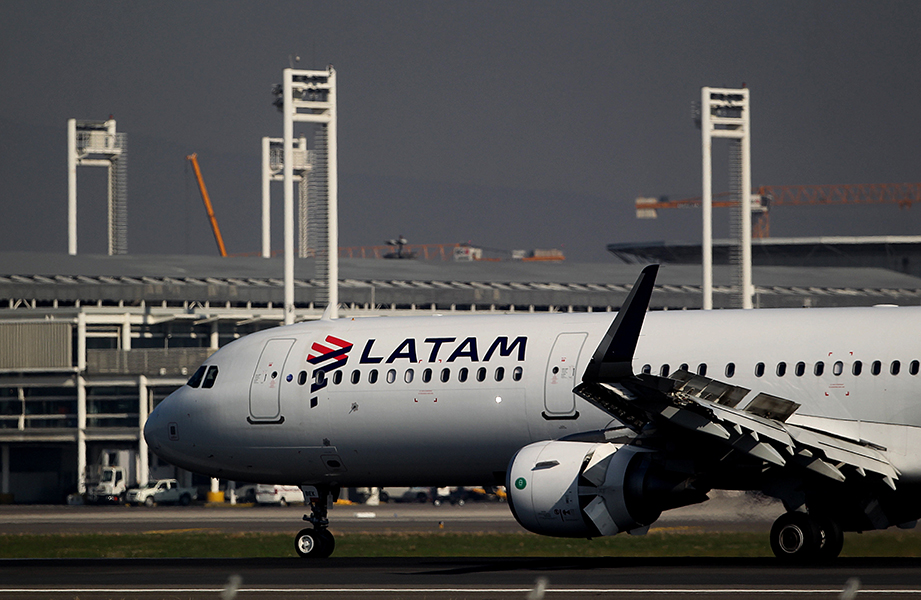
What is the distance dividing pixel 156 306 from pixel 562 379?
69225 millimetres

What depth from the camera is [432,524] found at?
4597cm

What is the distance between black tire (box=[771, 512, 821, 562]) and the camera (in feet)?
68.5

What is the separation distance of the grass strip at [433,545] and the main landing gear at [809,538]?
5.86 metres

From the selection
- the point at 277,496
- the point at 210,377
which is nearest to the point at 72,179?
the point at 277,496

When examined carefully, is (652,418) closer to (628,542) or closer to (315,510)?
(315,510)

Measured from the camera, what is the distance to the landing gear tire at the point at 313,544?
2564 cm

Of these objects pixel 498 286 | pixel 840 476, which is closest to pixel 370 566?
pixel 840 476

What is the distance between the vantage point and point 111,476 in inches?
2982

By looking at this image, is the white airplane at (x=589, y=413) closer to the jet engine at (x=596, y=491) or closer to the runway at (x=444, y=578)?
the jet engine at (x=596, y=491)

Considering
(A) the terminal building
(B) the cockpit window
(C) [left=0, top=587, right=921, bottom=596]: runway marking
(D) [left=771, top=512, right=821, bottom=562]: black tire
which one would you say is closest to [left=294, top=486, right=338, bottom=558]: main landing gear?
(B) the cockpit window

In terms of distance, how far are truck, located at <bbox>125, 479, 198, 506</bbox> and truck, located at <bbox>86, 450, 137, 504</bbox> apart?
1123mm

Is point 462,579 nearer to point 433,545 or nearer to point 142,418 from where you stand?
point 433,545

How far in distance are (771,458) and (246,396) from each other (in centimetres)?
1093

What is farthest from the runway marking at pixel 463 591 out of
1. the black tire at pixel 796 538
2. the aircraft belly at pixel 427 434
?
the aircraft belly at pixel 427 434
